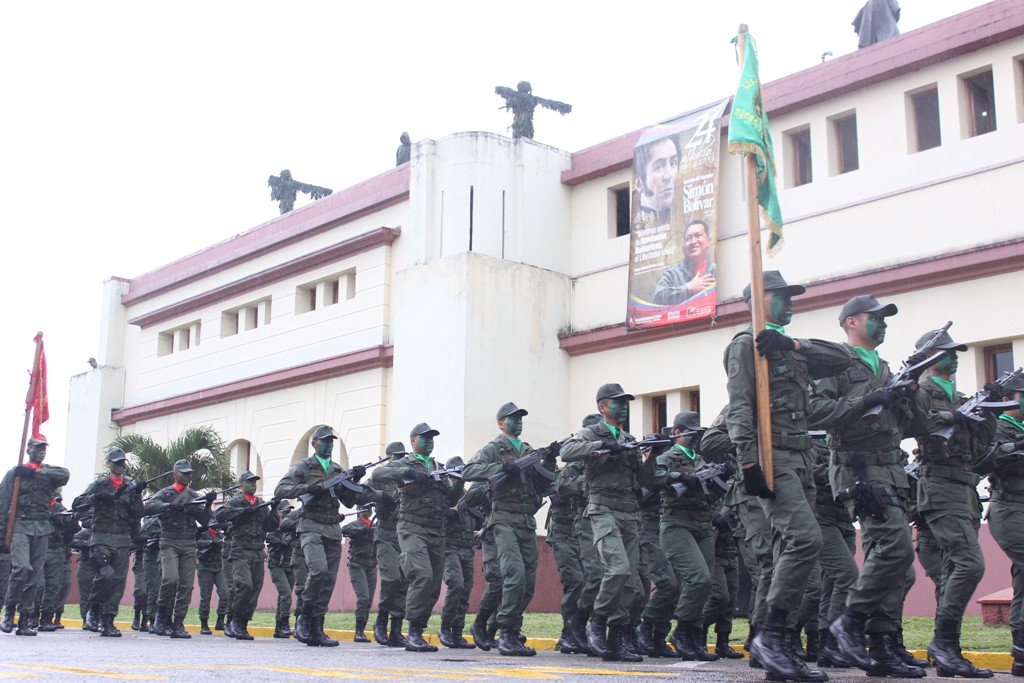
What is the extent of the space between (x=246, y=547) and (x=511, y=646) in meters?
6.42

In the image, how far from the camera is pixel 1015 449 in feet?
30.3

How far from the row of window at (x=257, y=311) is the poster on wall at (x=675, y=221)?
24.8ft

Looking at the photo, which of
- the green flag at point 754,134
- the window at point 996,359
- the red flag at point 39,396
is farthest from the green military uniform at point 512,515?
the red flag at point 39,396

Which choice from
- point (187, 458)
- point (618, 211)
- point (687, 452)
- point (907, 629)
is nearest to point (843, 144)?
point (618, 211)

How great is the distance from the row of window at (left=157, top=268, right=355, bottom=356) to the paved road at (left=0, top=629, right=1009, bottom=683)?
15.1 metres

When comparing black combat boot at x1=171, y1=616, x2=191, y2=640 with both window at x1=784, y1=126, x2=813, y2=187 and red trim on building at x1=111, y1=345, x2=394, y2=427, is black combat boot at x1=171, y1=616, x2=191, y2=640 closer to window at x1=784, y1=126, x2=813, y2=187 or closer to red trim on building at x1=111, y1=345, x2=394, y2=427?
red trim on building at x1=111, y1=345, x2=394, y2=427

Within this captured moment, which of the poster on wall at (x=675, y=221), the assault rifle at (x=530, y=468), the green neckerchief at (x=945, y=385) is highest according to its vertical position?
the poster on wall at (x=675, y=221)

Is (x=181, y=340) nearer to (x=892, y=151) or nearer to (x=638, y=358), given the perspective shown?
(x=638, y=358)

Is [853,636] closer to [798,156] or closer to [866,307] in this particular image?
[866,307]

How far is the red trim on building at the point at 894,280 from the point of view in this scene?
17.1m

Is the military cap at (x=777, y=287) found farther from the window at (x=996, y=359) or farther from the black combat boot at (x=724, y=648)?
the window at (x=996, y=359)

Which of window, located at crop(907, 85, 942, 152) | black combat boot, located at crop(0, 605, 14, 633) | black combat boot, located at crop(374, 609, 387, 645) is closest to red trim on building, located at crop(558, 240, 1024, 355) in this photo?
window, located at crop(907, 85, 942, 152)

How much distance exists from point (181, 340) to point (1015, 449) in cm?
2680

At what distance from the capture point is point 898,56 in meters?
18.8
